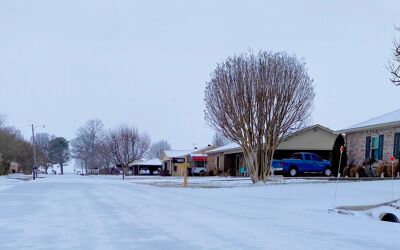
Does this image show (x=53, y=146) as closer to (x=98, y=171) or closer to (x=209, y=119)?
(x=98, y=171)

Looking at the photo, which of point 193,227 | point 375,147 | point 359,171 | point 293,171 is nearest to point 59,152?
point 293,171

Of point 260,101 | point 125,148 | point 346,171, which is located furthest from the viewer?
point 125,148

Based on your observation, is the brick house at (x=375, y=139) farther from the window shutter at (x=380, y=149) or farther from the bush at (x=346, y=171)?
the bush at (x=346, y=171)

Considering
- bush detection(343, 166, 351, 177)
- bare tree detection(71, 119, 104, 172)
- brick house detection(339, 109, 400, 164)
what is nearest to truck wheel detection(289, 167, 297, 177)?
brick house detection(339, 109, 400, 164)

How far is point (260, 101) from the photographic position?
90.1 feet

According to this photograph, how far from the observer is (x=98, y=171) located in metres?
96.6

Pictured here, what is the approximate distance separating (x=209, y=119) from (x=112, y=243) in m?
22.2

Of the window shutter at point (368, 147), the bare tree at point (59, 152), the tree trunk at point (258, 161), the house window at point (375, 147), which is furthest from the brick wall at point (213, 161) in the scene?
the bare tree at point (59, 152)

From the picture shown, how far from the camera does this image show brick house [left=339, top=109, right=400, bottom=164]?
29781mm

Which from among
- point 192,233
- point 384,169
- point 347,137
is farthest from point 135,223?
point 347,137

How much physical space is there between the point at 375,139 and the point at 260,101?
9487mm

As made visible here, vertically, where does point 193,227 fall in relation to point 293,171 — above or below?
above

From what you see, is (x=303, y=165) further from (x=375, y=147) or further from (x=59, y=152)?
(x=59, y=152)

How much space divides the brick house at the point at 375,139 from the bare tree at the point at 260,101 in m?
5.41
